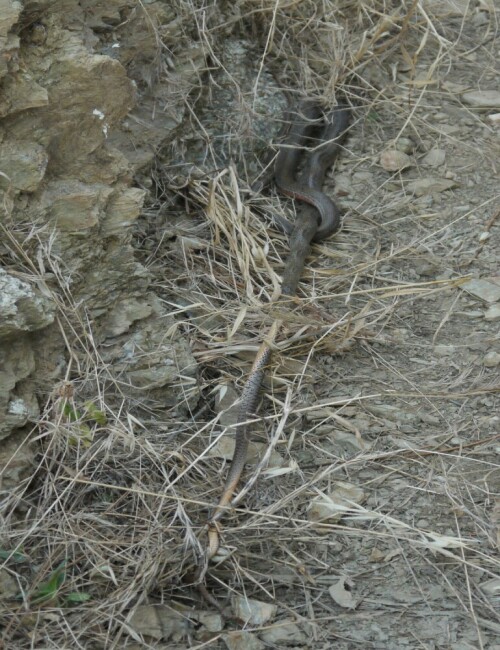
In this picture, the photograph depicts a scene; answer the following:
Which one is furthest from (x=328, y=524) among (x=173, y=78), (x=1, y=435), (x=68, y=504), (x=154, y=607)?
(x=173, y=78)

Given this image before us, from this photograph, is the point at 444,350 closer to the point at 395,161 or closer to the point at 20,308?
the point at 395,161

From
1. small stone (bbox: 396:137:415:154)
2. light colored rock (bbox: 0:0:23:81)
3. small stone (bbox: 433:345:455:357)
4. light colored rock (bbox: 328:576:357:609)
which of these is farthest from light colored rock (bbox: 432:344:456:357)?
light colored rock (bbox: 0:0:23:81)

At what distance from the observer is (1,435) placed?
2756mm

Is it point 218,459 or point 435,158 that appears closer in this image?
point 218,459

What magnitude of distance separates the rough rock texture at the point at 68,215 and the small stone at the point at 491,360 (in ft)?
3.41

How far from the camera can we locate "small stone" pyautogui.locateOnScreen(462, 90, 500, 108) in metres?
4.38

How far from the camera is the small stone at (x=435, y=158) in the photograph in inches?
166

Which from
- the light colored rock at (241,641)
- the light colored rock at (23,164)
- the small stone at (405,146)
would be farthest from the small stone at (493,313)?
the light colored rock at (23,164)

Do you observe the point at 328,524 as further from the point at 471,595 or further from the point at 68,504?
the point at 68,504

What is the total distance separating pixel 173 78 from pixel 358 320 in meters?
1.23

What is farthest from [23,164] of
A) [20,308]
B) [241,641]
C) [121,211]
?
[241,641]

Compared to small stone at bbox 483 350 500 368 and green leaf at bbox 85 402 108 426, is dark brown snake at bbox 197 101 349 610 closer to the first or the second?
green leaf at bbox 85 402 108 426

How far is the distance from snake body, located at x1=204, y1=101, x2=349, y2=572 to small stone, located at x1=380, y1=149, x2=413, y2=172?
0.23 metres

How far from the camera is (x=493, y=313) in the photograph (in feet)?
11.6
